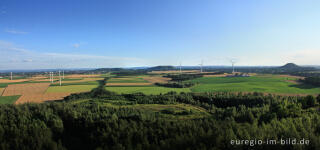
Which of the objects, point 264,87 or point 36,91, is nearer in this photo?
point 264,87

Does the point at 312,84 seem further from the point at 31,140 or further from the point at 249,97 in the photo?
the point at 31,140

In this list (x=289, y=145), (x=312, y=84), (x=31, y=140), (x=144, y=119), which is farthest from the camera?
(x=312, y=84)

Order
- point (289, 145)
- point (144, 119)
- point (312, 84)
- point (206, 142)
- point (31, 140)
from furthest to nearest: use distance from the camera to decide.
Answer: point (312, 84), point (144, 119), point (31, 140), point (206, 142), point (289, 145)

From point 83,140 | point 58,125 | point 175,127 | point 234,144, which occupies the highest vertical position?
point 234,144

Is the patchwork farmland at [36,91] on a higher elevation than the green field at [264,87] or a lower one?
lower

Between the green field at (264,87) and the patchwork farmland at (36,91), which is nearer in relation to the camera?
the patchwork farmland at (36,91)

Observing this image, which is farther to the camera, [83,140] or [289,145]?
[83,140]

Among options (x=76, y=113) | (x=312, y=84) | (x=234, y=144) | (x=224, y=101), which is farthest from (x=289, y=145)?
(x=312, y=84)

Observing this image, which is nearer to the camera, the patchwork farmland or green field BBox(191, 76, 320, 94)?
the patchwork farmland

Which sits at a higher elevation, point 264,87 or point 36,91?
point 264,87

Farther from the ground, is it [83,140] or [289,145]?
[289,145]

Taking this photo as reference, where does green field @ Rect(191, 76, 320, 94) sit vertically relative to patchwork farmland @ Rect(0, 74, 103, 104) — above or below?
above
